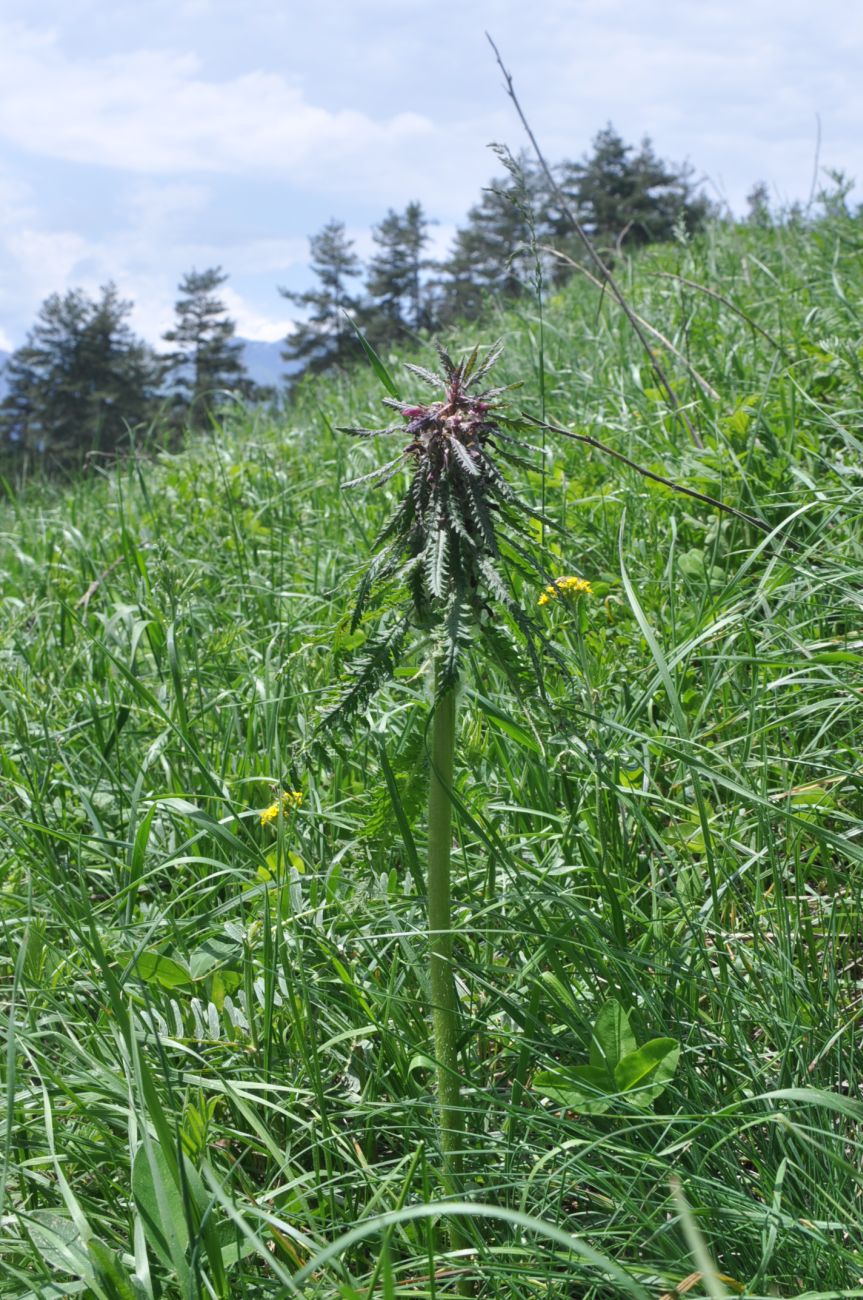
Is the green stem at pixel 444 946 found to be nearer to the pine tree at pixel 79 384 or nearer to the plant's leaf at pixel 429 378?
the plant's leaf at pixel 429 378

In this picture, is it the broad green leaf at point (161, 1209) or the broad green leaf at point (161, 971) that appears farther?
the broad green leaf at point (161, 971)

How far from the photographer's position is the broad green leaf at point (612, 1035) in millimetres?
1405

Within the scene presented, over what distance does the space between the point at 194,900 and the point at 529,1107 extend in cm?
89

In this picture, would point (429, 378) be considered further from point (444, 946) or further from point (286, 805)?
point (286, 805)

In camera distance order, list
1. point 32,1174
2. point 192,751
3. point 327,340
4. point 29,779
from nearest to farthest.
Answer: point 32,1174, point 192,751, point 29,779, point 327,340

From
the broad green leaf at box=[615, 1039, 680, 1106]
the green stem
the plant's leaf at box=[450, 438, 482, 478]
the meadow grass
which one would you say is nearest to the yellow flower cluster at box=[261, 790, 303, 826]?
the meadow grass

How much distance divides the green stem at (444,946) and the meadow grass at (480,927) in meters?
0.05

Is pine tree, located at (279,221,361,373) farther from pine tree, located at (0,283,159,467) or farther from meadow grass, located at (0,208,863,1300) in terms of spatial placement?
meadow grass, located at (0,208,863,1300)

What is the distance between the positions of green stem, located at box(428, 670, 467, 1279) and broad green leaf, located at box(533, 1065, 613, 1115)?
0.13 m

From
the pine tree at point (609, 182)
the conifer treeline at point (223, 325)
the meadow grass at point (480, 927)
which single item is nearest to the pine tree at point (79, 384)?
the conifer treeline at point (223, 325)

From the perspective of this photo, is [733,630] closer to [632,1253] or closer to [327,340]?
[632,1253]

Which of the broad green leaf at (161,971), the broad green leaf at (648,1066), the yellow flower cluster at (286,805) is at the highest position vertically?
the yellow flower cluster at (286,805)

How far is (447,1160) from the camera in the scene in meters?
1.26

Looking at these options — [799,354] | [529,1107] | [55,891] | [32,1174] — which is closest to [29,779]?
[55,891]
